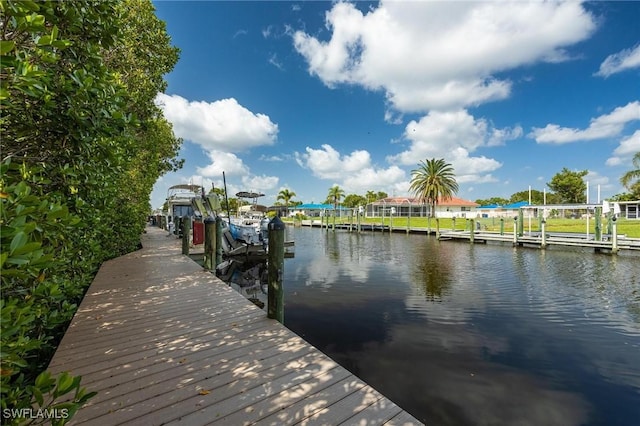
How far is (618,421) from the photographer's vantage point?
3426mm

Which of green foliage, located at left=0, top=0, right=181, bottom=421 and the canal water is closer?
green foliage, located at left=0, top=0, right=181, bottom=421

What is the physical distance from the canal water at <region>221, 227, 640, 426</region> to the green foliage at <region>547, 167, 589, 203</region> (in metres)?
48.0

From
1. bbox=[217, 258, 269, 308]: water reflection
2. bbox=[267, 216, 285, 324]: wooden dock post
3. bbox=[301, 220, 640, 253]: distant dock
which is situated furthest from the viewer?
bbox=[301, 220, 640, 253]: distant dock

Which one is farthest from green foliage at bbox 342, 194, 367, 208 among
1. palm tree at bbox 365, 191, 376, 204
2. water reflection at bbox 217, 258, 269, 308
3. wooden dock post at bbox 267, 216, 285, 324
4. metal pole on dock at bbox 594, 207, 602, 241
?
wooden dock post at bbox 267, 216, 285, 324

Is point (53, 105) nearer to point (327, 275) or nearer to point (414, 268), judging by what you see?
point (327, 275)

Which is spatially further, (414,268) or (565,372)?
(414,268)

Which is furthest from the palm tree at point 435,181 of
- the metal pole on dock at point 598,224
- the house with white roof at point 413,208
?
the metal pole on dock at point 598,224

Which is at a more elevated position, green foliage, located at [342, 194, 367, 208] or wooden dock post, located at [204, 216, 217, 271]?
green foliage, located at [342, 194, 367, 208]

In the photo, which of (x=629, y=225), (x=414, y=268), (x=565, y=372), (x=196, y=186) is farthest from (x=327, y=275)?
(x=629, y=225)

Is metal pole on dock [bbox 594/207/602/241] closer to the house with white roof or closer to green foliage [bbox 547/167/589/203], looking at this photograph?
the house with white roof

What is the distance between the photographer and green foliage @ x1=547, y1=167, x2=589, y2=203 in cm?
4857

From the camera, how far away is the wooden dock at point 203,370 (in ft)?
7.47

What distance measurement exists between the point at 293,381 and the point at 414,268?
10.1 meters

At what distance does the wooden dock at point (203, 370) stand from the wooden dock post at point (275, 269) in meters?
0.17
